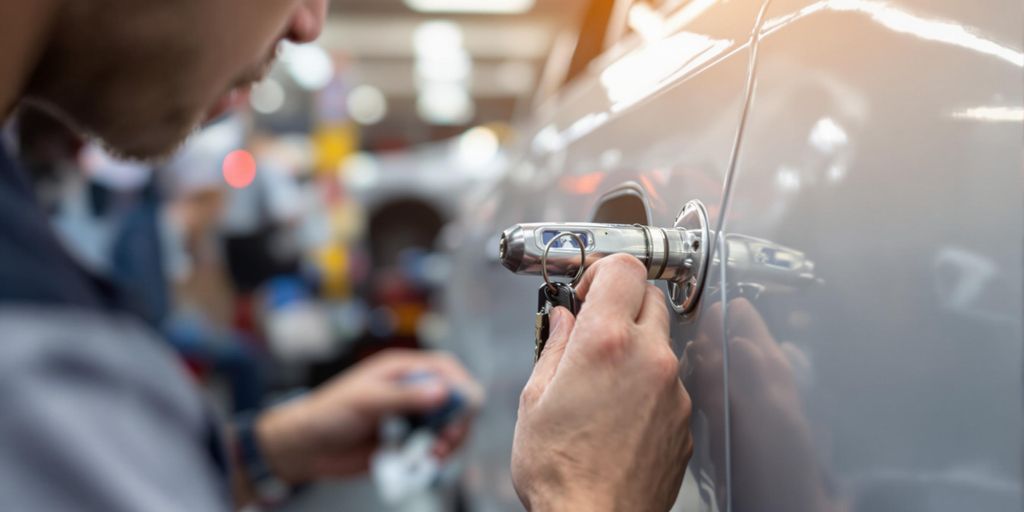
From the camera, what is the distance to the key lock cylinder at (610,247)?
28.5 inches

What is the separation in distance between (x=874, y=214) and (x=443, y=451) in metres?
1.50

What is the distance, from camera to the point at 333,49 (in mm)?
12531

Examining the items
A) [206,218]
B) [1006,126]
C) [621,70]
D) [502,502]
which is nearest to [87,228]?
[206,218]

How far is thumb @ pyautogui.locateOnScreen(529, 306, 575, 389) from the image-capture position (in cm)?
70

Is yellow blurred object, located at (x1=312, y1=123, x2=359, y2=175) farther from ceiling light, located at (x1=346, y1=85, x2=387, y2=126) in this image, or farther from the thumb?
ceiling light, located at (x1=346, y1=85, x2=387, y2=126)

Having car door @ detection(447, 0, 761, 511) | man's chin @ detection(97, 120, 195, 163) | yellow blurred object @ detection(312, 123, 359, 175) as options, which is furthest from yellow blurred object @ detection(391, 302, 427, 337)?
man's chin @ detection(97, 120, 195, 163)

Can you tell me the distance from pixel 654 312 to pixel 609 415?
104 millimetres

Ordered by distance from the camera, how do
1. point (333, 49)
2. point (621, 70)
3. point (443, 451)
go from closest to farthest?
1. point (621, 70)
2. point (443, 451)
3. point (333, 49)

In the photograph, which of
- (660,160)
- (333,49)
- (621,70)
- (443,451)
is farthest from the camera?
(333,49)

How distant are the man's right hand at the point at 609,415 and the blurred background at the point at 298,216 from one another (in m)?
0.48

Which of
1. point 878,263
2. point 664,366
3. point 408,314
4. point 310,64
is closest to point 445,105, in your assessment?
point 310,64

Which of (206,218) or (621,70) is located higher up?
(621,70)

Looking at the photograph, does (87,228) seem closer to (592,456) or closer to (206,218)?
(206,218)

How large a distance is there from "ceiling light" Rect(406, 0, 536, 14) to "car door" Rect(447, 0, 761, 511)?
9.26 m
